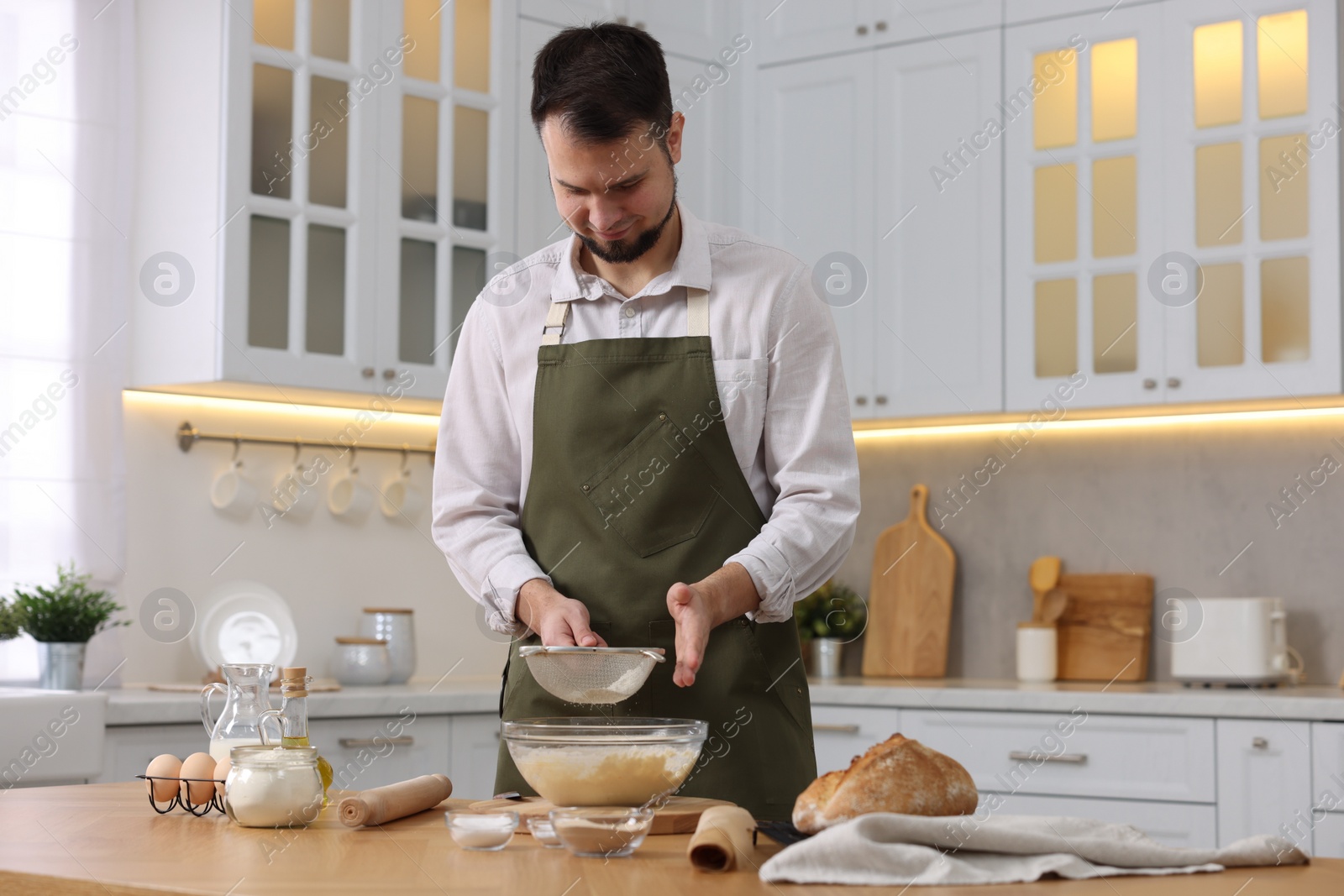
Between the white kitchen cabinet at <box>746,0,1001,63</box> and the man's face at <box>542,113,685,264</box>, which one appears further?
the white kitchen cabinet at <box>746,0,1001,63</box>

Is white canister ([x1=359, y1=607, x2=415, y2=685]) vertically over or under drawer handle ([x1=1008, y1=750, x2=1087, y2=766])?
over

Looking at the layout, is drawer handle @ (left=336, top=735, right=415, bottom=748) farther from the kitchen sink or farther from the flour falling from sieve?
the flour falling from sieve

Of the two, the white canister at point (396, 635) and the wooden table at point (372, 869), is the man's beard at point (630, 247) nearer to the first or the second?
the wooden table at point (372, 869)

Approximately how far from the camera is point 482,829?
116cm

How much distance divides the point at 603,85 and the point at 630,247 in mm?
207

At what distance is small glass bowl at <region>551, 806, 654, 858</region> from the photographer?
111 centimetres

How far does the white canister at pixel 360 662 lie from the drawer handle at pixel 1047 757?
153cm

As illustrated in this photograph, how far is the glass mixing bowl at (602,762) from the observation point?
1242mm

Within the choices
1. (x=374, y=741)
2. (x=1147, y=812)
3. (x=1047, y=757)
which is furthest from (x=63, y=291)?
(x=1147, y=812)

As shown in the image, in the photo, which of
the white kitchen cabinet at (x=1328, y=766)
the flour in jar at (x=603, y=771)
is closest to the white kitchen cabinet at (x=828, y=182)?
the white kitchen cabinet at (x=1328, y=766)

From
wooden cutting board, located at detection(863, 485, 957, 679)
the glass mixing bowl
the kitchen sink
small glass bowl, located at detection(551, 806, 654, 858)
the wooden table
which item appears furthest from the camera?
wooden cutting board, located at detection(863, 485, 957, 679)

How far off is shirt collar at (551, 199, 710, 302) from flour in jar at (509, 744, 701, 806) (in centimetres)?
74

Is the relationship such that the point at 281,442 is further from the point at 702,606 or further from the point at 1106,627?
the point at 702,606

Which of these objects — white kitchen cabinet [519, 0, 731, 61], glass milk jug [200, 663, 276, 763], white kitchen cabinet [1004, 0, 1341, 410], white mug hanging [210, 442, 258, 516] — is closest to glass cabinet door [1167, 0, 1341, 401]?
white kitchen cabinet [1004, 0, 1341, 410]
